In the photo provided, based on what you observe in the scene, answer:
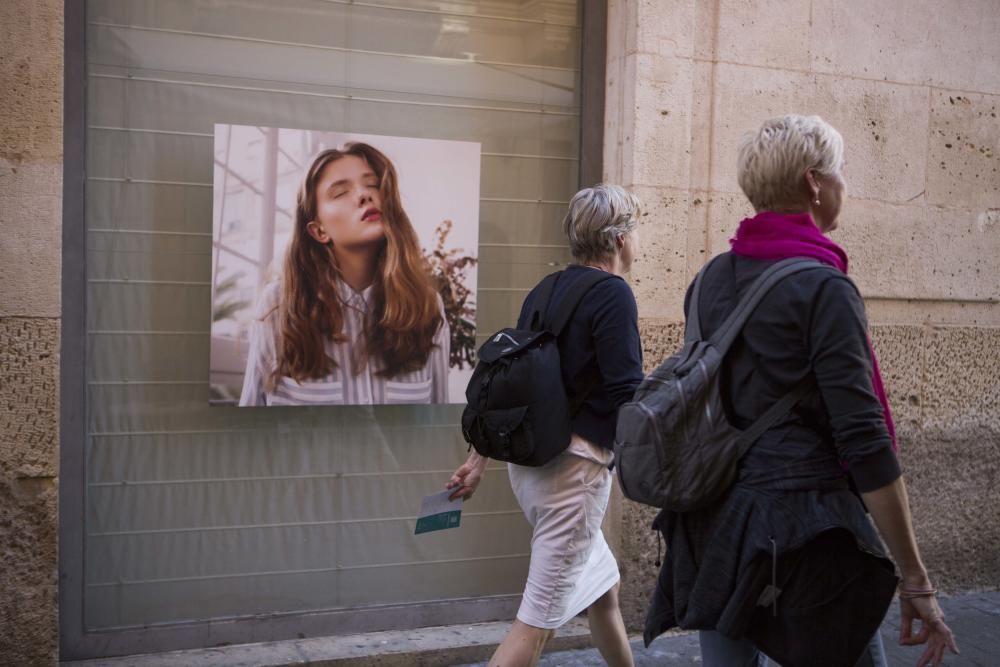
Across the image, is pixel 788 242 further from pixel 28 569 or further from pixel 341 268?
pixel 28 569

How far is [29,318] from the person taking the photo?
13.7 feet

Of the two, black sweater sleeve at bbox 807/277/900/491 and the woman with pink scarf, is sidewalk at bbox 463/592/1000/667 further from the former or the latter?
black sweater sleeve at bbox 807/277/900/491

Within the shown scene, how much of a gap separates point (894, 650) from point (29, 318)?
3.83 m

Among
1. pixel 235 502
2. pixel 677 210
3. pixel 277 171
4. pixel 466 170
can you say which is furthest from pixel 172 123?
pixel 677 210

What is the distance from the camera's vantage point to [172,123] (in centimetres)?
463

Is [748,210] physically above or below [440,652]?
above

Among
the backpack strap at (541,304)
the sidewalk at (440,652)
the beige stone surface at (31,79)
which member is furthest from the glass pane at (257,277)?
the backpack strap at (541,304)

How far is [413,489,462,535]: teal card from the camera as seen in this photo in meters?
3.71

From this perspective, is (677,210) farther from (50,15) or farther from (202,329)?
(50,15)

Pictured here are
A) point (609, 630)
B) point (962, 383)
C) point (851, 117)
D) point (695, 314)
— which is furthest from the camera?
point (962, 383)

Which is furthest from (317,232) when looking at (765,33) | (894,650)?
(894,650)

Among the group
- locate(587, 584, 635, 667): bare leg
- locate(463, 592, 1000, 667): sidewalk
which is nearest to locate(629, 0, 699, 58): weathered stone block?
locate(587, 584, 635, 667): bare leg

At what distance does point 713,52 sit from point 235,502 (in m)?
2.92

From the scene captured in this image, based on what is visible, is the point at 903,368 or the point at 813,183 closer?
the point at 813,183
